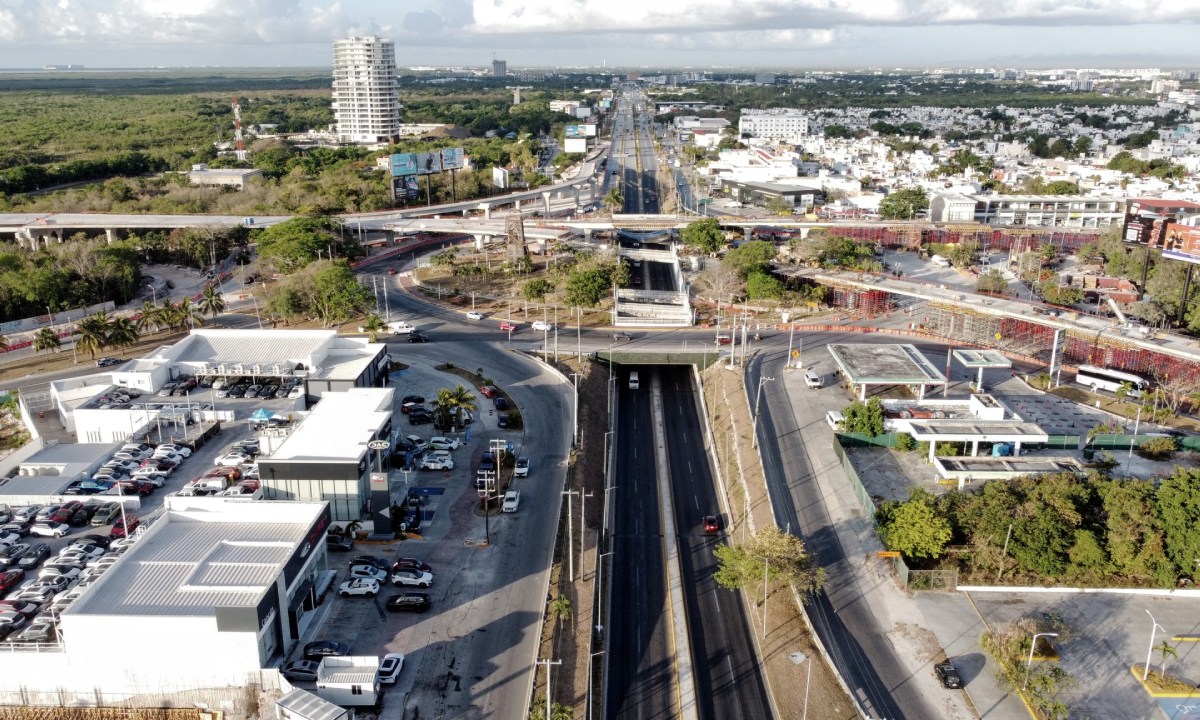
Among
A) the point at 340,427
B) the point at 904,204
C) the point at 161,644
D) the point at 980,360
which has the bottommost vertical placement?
the point at 161,644

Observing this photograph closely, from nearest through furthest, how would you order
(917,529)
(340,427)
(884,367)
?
(917,529), (340,427), (884,367)

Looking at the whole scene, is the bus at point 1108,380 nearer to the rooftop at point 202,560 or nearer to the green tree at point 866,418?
the green tree at point 866,418

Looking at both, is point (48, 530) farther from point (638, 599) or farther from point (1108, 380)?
point (1108, 380)

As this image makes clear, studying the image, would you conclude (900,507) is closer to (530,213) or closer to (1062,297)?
(1062,297)

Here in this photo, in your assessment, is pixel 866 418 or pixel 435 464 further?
pixel 866 418

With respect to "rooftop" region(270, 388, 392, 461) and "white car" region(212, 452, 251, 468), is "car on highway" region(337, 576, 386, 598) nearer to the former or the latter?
"rooftop" region(270, 388, 392, 461)

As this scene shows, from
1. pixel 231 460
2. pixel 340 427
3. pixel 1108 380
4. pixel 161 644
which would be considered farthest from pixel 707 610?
pixel 1108 380

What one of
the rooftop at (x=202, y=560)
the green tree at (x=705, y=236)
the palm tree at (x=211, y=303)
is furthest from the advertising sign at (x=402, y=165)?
the rooftop at (x=202, y=560)

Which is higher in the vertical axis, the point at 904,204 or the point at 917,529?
the point at 904,204

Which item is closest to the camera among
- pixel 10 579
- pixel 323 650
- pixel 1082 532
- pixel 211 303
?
pixel 323 650
